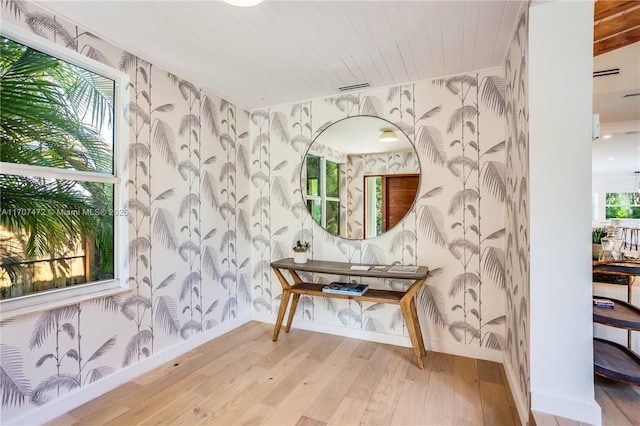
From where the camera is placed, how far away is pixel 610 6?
69.7 inches

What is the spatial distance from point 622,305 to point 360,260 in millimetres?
1762

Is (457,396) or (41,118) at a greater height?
(41,118)

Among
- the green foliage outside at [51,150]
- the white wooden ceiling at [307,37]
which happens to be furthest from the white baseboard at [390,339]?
the white wooden ceiling at [307,37]

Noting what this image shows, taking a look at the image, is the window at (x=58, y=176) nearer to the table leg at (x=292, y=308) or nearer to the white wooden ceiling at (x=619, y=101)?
the table leg at (x=292, y=308)

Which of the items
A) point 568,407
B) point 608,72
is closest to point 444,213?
point 568,407

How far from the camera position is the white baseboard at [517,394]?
1.58m

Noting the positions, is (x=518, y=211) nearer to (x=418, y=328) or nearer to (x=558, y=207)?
(x=558, y=207)

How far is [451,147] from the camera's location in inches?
98.3

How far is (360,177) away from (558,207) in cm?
159

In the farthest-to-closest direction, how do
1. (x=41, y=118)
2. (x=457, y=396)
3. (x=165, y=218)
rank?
(x=165, y=218), (x=457, y=396), (x=41, y=118)

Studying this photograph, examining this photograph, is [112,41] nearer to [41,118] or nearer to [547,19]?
[41,118]

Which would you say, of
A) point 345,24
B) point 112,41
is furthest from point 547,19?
point 112,41

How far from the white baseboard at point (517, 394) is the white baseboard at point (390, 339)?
0.20 m

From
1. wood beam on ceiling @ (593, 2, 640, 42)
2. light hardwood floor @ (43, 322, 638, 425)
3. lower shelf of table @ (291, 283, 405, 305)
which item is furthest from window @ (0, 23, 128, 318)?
wood beam on ceiling @ (593, 2, 640, 42)
